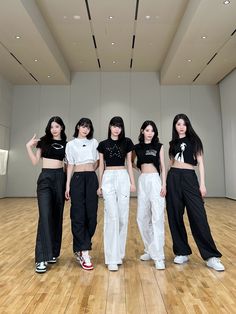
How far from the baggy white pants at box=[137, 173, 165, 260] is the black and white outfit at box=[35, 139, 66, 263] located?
79cm

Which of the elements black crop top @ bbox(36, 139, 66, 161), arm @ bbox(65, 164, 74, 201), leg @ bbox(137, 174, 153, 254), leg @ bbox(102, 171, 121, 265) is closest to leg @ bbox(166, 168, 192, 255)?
leg @ bbox(137, 174, 153, 254)

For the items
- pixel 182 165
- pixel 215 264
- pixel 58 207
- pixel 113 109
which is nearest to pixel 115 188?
pixel 58 207

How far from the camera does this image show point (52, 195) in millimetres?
2645

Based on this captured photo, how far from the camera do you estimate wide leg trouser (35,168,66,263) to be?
2439mm

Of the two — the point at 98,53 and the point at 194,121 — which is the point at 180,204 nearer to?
the point at 98,53

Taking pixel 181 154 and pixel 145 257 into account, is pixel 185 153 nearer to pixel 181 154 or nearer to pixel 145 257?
pixel 181 154

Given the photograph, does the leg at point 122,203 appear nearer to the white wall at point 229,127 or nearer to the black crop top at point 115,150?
the black crop top at point 115,150

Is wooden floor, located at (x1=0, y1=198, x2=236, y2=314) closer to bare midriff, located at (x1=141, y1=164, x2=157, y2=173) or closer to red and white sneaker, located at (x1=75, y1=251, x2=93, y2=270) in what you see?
red and white sneaker, located at (x1=75, y1=251, x2=93, y2=270)

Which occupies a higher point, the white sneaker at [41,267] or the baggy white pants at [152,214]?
the baggy white pants at [152,214]

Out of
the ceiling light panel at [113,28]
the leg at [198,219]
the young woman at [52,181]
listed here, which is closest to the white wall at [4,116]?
the ceiling light panel at [113,28]

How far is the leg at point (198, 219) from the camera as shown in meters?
2.47

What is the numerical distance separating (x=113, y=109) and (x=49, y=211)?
8387 millimetres

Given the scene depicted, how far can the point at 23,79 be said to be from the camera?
404 inches

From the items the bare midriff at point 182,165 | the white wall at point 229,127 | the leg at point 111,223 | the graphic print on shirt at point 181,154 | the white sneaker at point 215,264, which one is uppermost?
the white wall at point 229,127
